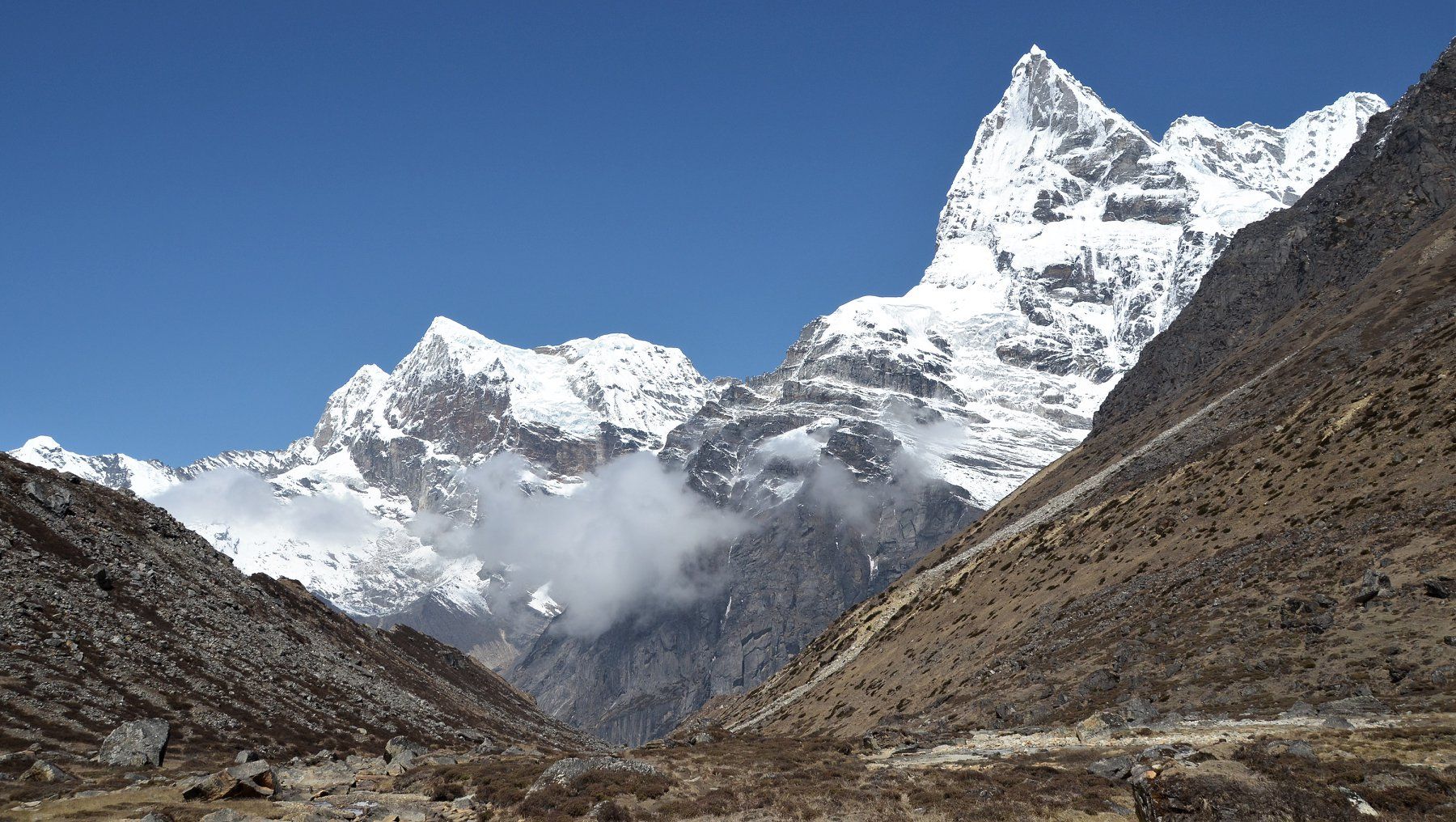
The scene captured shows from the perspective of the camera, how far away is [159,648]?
3105 inches

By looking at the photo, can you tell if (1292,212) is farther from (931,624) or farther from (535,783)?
(535,783)

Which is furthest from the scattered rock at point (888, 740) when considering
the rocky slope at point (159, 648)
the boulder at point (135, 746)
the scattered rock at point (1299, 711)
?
the rocky slope at point (159, 648)

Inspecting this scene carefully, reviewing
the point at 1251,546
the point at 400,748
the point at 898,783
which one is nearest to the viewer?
the point at 898,783

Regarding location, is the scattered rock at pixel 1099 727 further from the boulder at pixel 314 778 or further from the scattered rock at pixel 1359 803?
the boulder at pixel 314 778

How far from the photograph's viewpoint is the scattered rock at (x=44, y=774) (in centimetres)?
4209

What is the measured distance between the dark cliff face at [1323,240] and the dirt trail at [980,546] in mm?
25838

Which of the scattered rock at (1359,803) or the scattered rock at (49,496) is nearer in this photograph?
the scattered rock at (1359,803)

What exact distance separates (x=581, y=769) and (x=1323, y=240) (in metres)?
160

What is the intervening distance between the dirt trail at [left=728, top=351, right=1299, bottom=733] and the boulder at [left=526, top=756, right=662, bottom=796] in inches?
3103

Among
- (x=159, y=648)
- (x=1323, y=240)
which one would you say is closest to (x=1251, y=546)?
(x=159, y=648)

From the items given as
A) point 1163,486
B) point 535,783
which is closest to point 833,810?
point 535,783

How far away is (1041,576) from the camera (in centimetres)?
9719

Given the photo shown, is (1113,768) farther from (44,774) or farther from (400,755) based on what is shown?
(44,774)

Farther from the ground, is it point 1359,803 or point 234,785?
point 1359,803
